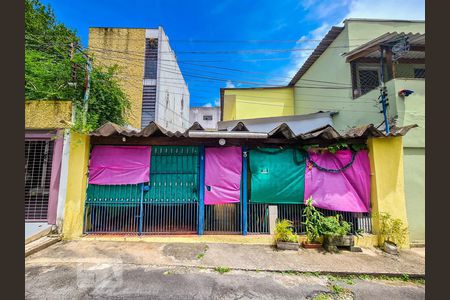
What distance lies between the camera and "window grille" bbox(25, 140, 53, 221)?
538 centimetres

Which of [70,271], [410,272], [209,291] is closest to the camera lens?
[209,291]

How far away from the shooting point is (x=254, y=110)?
13344 mm

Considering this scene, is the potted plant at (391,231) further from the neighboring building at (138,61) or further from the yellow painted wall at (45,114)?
the neighboring building at (138,61)

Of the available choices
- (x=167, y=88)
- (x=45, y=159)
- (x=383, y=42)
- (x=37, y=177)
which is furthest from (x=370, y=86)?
(x=37, y=177)

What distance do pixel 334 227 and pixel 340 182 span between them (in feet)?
4.27

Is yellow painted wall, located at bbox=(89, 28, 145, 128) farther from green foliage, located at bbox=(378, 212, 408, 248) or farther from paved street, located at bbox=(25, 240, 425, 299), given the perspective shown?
green foliage, located at bbox=(378, 212, 408, 248)

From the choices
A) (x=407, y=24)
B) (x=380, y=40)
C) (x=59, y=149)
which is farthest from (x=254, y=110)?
(x=59, y=149)

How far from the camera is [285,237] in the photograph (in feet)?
16.6

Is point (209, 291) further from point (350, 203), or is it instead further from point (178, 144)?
point (350, 203)

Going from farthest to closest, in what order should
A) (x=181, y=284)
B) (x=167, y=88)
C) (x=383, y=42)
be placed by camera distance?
(x=167, y=88), (x=383, y=42), (x=181, y=284)

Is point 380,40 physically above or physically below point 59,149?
above

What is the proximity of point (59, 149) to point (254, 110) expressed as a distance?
419 inches

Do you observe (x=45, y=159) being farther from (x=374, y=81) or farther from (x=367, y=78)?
(x=374, y=81)

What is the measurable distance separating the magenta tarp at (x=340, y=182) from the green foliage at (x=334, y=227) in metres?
0.42
